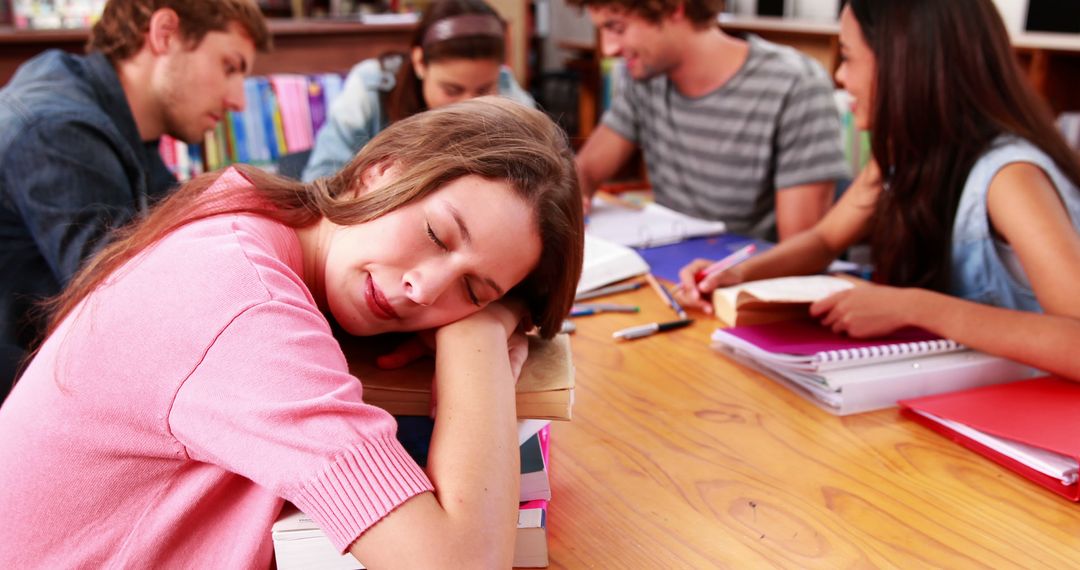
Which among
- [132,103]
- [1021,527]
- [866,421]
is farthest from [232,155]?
[1021,527]

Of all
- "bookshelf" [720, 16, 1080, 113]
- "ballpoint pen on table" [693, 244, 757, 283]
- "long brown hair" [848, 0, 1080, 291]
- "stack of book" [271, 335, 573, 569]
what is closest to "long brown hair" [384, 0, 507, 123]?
"ballpoint pen on table" [693, 244, 757, 283]

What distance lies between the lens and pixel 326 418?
671 mm

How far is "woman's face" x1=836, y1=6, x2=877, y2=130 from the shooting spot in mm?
1528

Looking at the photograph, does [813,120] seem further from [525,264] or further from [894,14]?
[525,264]

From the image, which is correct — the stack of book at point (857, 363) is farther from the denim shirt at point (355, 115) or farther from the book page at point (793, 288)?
the denim shirt at point (355, 115)

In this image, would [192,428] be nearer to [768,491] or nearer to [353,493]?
[353,493]

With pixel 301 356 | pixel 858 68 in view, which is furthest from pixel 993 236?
pixel 301 356

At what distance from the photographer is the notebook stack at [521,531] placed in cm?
72

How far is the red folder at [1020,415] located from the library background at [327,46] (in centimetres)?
194

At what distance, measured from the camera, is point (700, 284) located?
146 cm

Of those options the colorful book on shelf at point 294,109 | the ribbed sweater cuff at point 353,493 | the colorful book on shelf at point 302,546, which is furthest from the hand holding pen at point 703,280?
the colorful book on shelf at point 294,109

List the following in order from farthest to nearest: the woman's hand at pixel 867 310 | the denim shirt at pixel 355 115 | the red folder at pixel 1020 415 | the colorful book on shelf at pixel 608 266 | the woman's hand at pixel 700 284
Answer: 1. the denim shirt at pixel 355 115
2. the colorful book on shelf at pixel 608 266
3. the woman's hand at pixel 700 284
4. the woman's hand at pixel 867 310
5. the red folder at pixel 1020 415

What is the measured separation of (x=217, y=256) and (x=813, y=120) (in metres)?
1.77

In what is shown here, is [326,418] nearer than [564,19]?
Yes
